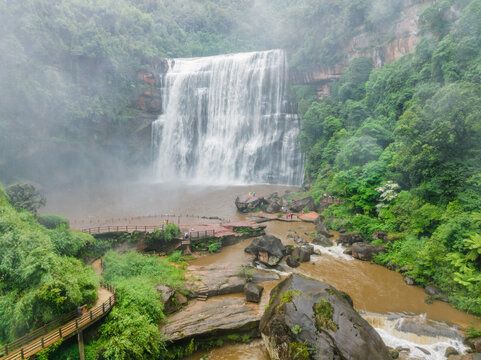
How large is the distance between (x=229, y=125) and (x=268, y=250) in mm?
32254

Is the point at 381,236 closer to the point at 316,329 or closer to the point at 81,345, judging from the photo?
the point at 316,329

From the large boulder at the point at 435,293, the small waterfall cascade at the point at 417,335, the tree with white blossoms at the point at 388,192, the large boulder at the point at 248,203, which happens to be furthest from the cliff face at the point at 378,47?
the small waterfall cascade at the point at 417,335

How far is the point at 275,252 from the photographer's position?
19.0m

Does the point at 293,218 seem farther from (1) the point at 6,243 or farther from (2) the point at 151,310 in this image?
(1) the point at 6,243

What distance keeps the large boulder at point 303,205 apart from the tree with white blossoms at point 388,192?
888 cm

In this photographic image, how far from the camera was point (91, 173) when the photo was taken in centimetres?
4734

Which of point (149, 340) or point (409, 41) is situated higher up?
point (409, 41)

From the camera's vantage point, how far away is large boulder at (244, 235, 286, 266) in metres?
18.8

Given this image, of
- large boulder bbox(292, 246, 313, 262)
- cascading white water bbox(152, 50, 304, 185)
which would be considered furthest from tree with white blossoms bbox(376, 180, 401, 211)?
cascading white water bbox(152, 50, 304, 185)

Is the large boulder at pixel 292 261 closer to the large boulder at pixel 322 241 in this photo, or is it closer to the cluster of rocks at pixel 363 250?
the large boulder at pixel 322 241

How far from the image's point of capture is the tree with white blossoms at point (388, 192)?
21.5 metres

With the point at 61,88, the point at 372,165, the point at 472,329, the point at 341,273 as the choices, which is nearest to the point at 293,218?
the point at 372,165

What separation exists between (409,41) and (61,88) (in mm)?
48686

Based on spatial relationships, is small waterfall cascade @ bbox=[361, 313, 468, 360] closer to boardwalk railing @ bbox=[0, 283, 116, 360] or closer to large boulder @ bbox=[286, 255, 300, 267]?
large boulder @ bbox=[286, 255, 300, 267]
